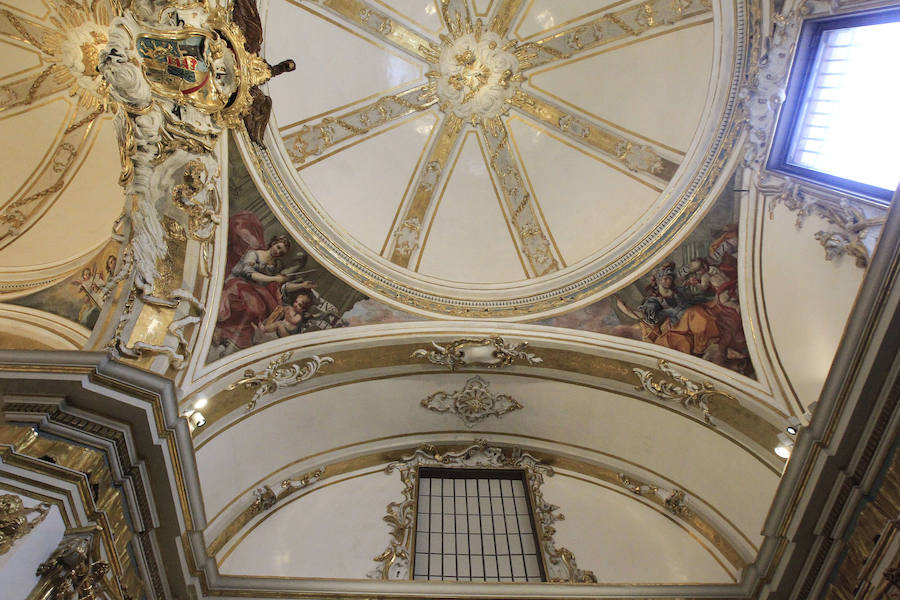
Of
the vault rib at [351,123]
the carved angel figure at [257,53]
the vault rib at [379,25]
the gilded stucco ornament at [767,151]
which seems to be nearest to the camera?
the gilded stucco ornament at [767,151]

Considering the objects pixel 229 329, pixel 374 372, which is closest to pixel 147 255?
pixel 229 329

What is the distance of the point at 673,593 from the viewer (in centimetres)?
809

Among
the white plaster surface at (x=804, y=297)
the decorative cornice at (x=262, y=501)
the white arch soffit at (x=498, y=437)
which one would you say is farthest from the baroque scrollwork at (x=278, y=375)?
the white plaster surface at (x=804, y=297)

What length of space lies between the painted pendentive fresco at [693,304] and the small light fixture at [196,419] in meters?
5.73

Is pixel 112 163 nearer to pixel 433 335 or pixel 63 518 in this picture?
pixel 433 335

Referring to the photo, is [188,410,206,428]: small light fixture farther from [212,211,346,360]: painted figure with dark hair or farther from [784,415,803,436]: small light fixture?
[784,415,803,436]: small light fixture

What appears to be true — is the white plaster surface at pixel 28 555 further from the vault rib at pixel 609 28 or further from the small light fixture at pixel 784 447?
the vault rib at pixel 609 28

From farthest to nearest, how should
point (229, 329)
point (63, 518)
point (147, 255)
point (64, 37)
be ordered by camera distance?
point (64, 37) → point (229, 329) → point (147, 255) → point (63, 518)

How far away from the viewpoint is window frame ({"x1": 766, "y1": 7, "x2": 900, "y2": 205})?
284 inches

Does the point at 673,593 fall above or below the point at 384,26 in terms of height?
below

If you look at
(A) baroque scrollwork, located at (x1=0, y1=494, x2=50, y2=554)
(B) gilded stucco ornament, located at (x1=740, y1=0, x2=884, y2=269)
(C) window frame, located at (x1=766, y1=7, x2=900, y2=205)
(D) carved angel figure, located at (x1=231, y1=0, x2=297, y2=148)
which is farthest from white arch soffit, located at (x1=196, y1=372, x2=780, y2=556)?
(D) carved angel figure, located at (x1=231, y1=0, x2=297, y2=148)

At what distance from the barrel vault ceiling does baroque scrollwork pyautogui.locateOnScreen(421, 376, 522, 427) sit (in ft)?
0.16

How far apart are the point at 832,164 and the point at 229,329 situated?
28.8 ft

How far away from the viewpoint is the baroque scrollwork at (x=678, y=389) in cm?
934
